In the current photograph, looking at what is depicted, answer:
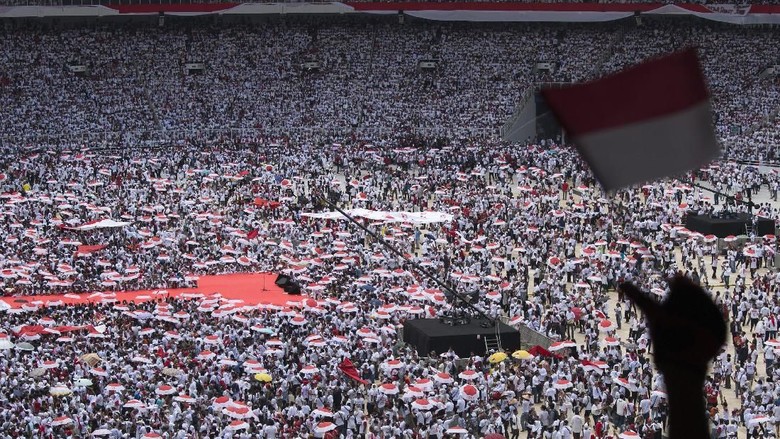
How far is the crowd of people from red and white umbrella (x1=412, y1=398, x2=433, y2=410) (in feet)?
0.13

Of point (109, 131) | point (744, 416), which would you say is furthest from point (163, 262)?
point (109, 131)

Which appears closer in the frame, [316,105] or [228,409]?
[228,409]

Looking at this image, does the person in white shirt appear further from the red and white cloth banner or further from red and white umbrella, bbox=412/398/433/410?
the red and white cloth banner

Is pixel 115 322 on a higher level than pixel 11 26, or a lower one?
lower

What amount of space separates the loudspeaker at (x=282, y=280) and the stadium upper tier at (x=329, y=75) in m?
26.8

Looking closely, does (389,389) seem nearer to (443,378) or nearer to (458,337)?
(443,378)

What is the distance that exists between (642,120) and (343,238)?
37.4 meters

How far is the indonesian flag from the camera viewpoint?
4.67 metres

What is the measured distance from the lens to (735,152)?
5934 centimetres

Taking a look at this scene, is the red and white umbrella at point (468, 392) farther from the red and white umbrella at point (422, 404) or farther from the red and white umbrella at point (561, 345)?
the red and white umbrella at point (561, 345)

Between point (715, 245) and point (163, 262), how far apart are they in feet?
57.0

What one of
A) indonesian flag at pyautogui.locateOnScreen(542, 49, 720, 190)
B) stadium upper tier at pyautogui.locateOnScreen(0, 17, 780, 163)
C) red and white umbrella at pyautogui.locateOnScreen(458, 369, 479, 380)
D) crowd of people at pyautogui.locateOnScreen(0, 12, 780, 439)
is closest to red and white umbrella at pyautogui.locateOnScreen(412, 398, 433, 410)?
crowd of people at pyautogui.locateOnScreen(0, 12, 780, 439)

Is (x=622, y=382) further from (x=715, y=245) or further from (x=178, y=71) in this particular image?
(x=178, y=71)

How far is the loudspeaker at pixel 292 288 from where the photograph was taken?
3672 cm
